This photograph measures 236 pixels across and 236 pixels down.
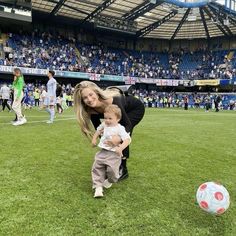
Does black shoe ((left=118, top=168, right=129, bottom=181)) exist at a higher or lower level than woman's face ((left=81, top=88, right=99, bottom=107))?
lower


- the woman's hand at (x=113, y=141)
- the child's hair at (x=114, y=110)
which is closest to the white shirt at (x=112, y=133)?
the woman's hand at (x=113, y=141)

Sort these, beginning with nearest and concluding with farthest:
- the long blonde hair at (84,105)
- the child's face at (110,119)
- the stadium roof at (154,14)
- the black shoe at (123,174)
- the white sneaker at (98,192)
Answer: the white sneaker at (98,192), the child's face at (110,119), the long blonde hair at (84,105), the black shoe at (123,174), the stadium roof at (154,14)

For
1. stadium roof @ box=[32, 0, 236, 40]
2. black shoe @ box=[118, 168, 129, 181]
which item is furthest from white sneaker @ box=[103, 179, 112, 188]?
stadium roof @ box=[32, 0, 236, 40]

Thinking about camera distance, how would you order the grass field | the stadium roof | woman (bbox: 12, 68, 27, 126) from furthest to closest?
the stadium roof
woman (bbox: 12, 68, 27, 126)
the grass field

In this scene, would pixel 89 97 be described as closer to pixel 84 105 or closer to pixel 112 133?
pixel 84 105

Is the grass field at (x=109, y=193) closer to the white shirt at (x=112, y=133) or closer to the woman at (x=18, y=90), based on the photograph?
the white shirt at (x=112, y=133)

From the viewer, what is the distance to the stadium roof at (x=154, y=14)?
35.1m

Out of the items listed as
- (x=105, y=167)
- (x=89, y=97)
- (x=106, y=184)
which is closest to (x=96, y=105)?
(x=89, y=97)

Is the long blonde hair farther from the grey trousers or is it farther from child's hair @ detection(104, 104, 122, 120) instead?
the grey trousers

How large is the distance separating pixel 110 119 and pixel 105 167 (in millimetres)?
617

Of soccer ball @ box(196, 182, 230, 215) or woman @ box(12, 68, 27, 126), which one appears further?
woman @ box(12, 68, 27, 126)

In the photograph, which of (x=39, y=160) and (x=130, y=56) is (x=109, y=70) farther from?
(x=39, y=160)

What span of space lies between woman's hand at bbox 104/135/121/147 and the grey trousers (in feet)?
0.34

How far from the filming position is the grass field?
2.96 meters
